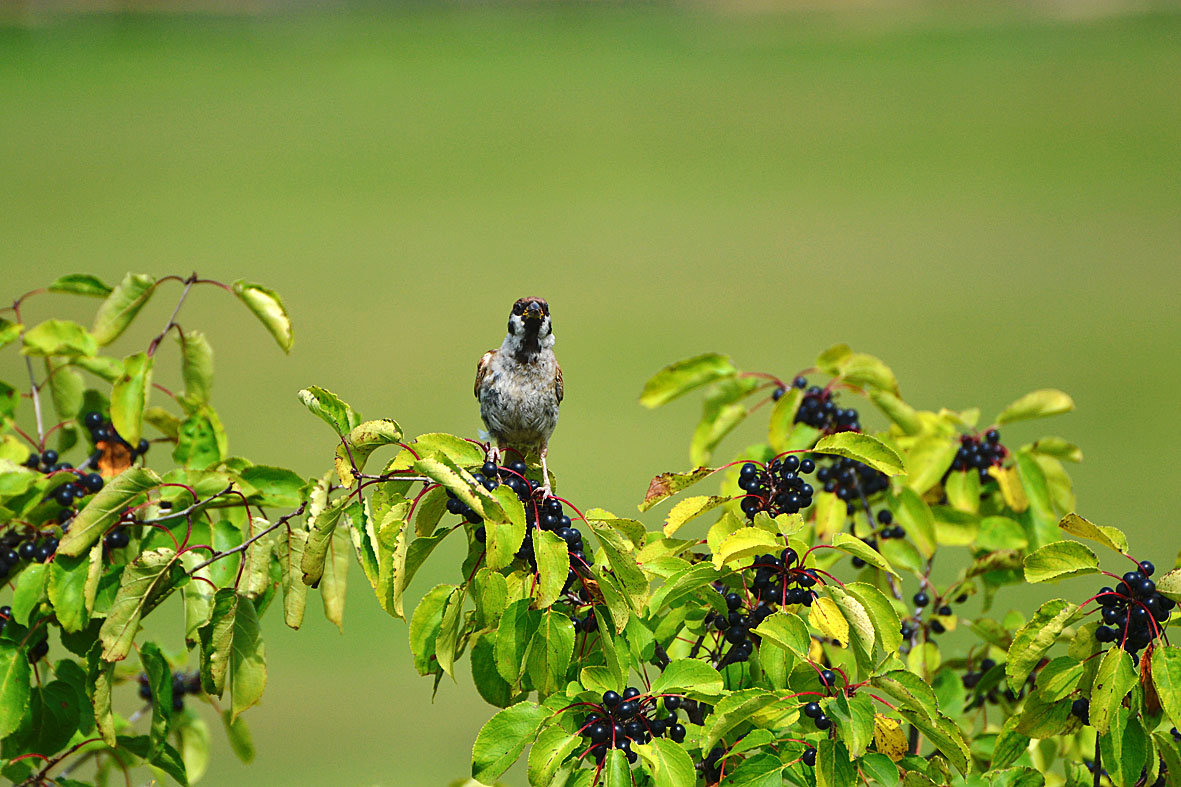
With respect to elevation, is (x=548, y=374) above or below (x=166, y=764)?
above

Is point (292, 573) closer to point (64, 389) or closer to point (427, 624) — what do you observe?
point (427, 624)

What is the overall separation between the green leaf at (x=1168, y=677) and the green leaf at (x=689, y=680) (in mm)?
657

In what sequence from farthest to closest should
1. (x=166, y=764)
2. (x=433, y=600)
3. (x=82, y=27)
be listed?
(x=82, y=27) < (x=166, y=764) < (x=433, y=600)

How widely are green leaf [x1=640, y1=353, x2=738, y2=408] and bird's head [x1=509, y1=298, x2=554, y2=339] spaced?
297mm

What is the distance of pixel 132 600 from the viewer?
1638 millimetres

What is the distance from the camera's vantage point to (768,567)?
1.68m

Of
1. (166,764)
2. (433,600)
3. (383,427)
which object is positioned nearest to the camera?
(383,427)

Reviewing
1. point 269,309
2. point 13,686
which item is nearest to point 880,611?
point 269,309

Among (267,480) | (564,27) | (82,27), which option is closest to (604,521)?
(267,480)

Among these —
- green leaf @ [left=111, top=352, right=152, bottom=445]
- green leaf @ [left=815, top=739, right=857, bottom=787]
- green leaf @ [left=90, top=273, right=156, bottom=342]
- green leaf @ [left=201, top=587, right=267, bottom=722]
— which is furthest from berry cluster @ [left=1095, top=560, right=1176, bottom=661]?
green leaf @ [left=90, top=273, right=156, bottom=342]

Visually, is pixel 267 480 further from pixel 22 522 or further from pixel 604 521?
pixel 604 521

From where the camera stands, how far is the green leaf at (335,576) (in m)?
1.60

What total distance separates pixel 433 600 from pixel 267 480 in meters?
0.55

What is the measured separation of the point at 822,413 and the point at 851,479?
181 millimetres
